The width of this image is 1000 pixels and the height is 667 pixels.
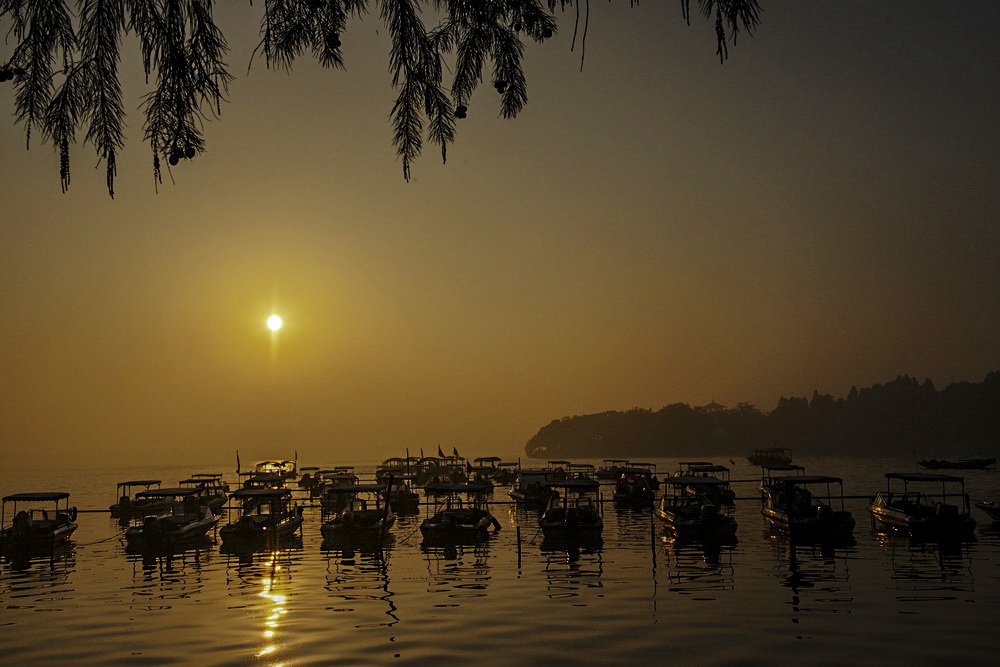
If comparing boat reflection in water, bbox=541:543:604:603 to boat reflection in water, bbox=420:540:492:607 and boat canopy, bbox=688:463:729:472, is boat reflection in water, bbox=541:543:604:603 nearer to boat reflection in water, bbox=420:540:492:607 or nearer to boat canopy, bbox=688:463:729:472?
boat reflection in water, bbox=420:540:492:607

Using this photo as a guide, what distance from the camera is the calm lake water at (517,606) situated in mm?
20250

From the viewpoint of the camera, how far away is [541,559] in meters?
36.2

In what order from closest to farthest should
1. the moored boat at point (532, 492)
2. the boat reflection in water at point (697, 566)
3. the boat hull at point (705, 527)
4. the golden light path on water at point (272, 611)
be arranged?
the golden light path on water at point (272, 611) < the boat reflection in water at point (697, 566) < the boat hull at point (705, 527) < the moored boat at point (532, 492)

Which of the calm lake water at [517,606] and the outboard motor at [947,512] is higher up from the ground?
the outboard motor at [947,512]

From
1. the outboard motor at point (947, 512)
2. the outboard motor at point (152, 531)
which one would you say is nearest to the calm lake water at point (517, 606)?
the outboard motor at point (947, 512)

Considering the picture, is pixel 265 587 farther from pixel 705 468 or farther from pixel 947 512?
pixel 705 468

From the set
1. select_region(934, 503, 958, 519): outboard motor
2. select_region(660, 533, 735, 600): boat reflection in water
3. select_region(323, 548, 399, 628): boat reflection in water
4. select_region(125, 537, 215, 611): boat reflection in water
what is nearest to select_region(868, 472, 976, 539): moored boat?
select_region(934, 503, 958, 519): outboard motor

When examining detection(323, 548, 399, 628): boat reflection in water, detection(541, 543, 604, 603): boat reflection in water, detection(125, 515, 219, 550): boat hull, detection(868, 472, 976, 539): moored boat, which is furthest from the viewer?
detection(125, 515, 219, 550): boat hull

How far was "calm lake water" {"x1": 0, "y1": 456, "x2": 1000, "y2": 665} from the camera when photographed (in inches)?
797

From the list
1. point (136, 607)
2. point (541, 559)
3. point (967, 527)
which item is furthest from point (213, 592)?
point (967, 527)

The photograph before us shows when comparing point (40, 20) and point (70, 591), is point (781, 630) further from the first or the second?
point (70, 591)

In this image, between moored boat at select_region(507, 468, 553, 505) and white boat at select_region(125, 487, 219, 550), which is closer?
white boat at select_region(125, 487, 219, 550)

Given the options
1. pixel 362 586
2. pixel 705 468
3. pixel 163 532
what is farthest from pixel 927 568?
pixel 705 468

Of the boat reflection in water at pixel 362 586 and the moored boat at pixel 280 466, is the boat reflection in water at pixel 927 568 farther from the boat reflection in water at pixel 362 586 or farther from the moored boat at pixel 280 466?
the moored boat at pixel 280 466
